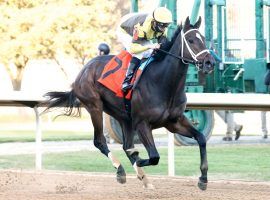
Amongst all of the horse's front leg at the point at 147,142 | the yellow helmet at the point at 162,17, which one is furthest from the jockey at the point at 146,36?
the horse's front leg at the point at 147,142

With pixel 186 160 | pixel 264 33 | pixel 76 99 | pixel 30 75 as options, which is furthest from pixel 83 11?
pixel 76 99

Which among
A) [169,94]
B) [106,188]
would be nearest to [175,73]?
[169,94]

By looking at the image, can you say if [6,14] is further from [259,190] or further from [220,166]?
[259,190]

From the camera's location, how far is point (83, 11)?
3222 centimetres

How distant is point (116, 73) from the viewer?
30.4 feet

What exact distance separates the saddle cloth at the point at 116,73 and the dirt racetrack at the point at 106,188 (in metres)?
1.02

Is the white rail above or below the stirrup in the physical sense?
below

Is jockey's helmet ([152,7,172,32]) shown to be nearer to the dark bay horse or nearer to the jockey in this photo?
the jockey

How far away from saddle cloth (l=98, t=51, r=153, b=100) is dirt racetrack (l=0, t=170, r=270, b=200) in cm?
102

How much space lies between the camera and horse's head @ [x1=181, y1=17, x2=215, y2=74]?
8.14 metres

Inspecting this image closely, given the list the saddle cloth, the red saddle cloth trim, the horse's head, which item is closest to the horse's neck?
the horse's head

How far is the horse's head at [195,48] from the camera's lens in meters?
8.14

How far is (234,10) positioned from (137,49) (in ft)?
34.6

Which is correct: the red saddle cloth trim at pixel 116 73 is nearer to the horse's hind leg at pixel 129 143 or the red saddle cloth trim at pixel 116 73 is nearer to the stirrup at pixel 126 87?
the stirrup at pixel 126 87
